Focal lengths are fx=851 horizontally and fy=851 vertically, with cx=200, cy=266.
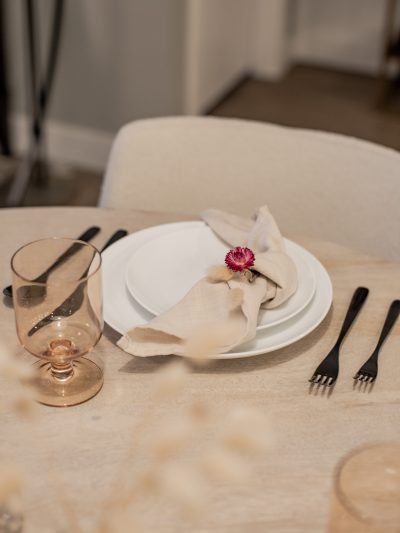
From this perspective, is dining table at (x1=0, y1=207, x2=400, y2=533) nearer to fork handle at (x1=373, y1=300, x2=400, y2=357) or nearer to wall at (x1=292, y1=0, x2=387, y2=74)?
fork handle at (x1=373, y1=300, x2=400, y2=357)

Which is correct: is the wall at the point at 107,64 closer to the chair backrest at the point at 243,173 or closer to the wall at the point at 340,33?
the wall at the point at 340,33

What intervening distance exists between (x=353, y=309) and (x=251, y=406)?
228 mm

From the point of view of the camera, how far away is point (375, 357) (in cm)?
94

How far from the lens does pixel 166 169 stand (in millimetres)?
1466

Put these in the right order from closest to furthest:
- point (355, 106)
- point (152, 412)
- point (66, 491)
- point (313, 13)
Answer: point (66, 491) < point (152, 412) < point (355, 106) < point (313, 13)

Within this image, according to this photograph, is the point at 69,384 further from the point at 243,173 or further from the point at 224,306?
the point at 243,173

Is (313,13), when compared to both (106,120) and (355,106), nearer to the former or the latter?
(355,106)

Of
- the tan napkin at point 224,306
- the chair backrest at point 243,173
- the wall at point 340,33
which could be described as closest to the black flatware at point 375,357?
the tan napkin at point 224,306

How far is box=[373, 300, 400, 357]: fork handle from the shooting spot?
975mm

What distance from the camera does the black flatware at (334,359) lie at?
0.91 metres

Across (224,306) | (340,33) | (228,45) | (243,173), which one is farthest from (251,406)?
(340,33)

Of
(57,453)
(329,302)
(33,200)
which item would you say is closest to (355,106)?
(33,200)

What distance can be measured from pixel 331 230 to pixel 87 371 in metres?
0.64

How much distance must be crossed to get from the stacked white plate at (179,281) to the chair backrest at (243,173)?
29cm
